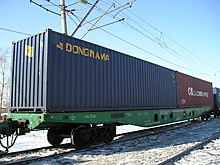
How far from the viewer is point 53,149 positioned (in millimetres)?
7969

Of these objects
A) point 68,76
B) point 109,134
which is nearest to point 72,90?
point 68,76

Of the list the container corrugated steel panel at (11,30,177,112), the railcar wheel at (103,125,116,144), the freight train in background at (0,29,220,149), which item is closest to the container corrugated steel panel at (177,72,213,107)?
the freight train in background at (0,29,220,149)

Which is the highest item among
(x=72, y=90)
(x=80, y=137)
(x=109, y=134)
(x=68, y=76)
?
(x=68, y=76)

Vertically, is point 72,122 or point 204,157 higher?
point 72,122

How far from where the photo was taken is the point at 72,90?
742 cm

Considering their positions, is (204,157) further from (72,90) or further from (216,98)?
(216,98)

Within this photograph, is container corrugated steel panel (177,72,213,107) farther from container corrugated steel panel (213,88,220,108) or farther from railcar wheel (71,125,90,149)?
railcar wheel (71,125,90,149)

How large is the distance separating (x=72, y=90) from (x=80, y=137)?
1.76 meters

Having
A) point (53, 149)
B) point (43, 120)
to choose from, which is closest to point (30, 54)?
point (43, 120)

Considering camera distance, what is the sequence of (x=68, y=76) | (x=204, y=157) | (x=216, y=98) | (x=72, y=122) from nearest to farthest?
(x=204, y=157)
(x=72, y=122)
(x=68, y=76)
(x=216, y=98)

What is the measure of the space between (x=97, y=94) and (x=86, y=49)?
1.77 metres

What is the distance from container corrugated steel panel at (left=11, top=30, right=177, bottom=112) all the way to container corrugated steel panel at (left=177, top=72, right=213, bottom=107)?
254 inches

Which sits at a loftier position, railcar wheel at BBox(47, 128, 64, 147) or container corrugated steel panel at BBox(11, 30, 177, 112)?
container corrugated steel panel at BBox(11, 30, 177, 112)

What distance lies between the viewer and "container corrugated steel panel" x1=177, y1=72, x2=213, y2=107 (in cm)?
1549
